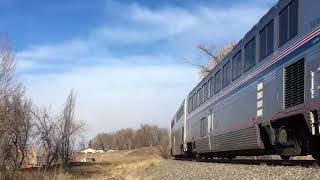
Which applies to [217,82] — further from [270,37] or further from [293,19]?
[293,19]

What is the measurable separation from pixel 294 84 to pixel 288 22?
1.66m

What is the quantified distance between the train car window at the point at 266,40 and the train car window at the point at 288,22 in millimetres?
784

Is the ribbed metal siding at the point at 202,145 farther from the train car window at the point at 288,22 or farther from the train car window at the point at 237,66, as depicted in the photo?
the train car window at the point at 288,22

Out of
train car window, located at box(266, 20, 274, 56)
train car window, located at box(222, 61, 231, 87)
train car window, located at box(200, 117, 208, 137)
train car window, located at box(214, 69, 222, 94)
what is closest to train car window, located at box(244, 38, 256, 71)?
train car window, located at box(266, 20, 274, 56)

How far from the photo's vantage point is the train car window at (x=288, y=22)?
38.0 ft

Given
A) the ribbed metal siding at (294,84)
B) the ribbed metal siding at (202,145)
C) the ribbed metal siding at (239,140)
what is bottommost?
the ribbed metal siding at (202,145)

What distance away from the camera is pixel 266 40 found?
46.0 ft

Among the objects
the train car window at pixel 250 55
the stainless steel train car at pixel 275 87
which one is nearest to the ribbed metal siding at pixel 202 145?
the stainless steel train car at pixel 275 87

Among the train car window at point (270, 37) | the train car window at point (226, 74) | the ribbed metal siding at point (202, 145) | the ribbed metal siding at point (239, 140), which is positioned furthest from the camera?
the ribbed metal siding at point (202, 145)

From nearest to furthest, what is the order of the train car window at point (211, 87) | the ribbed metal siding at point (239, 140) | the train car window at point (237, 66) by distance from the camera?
1. the ribbed metal siding at point (239, 140)
2. the train car window at point (237, 66)
3. the train car window at point (211, 87)

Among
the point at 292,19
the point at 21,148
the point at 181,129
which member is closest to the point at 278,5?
the point at 292,19

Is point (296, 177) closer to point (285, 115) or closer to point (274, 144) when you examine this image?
point (285, 115)

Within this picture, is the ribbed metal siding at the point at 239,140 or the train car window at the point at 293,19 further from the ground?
the train car window at the point at 293,19

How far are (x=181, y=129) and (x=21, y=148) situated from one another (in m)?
18.6
